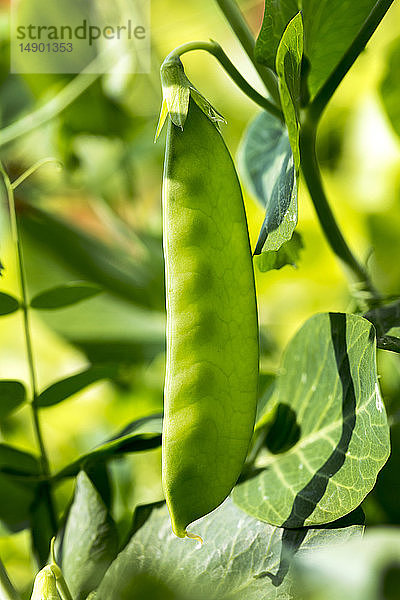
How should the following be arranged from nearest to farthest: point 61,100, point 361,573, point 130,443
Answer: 1. point 361,573
2. point 130,443
3. point 61,100

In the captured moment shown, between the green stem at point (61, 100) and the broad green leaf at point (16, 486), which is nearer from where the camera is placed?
the broad green leaf at point (16, 486)

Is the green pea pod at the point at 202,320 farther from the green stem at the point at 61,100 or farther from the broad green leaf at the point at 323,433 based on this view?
the green stem at the point at 61,100

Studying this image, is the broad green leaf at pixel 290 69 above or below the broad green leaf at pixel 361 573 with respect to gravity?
above

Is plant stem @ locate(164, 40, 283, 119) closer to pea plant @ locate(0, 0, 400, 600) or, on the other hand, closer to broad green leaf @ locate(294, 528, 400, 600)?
pea plant @ locate(0, 0, 400, 600)

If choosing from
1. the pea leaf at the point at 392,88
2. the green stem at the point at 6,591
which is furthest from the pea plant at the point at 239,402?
the pea leaf at the point at 392,88

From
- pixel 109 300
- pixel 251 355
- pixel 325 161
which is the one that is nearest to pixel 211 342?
pixel 251 355

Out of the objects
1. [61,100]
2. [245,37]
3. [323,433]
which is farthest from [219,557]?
[61,100]

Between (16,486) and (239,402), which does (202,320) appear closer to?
(239,402)
